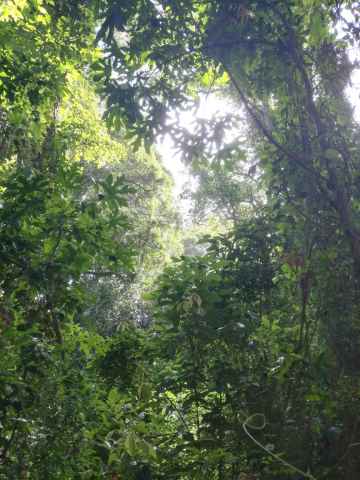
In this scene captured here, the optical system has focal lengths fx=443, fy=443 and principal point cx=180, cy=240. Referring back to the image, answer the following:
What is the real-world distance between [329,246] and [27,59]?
2.78 m

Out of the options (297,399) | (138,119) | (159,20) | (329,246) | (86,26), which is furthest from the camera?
(86,26)

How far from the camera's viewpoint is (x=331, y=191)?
3064mm

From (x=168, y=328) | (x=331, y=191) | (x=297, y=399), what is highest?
(x=331, y=191)

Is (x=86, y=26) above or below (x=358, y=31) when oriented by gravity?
above

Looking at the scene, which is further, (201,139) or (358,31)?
(201,139)

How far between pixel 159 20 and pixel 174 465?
9.93 feet

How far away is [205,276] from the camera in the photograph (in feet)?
9.98

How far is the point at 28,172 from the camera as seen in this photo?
278 centimetres

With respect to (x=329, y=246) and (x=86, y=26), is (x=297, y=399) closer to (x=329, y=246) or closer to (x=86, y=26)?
(x=329, y=246)

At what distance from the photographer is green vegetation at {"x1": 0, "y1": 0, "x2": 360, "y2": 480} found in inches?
100

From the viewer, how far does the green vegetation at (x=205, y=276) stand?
2.54 meters

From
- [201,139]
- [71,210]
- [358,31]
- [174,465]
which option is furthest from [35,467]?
[358,31]

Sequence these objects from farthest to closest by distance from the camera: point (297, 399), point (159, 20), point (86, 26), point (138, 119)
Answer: point (86, 26), point (138, 119), point (159, 20), point (297, 399)

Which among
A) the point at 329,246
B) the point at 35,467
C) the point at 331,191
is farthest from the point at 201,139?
the point at 35,467
